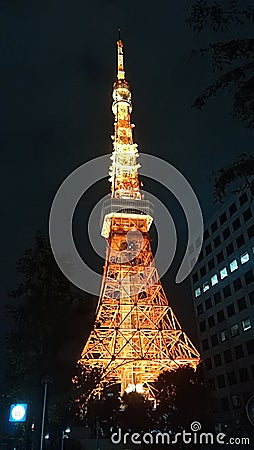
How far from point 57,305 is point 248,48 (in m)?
11.1

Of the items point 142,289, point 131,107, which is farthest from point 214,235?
point 131,107

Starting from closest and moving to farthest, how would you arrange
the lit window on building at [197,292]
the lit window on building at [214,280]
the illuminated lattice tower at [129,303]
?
the illuminated lattice tower at [129,303] → the lit window on building at [214,280] → the lit window on building at [197,292]

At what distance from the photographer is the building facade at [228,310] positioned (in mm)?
31541

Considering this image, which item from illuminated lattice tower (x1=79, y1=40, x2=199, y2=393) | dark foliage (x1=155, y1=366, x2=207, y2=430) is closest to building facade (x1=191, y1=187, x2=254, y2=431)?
illuminated lattice tower (x1=79, y1=40, x2=199, y2=393)

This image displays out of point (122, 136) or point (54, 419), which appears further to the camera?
point (122, 136)

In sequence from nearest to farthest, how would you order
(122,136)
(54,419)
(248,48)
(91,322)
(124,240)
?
(248,48)
(91,322)
(54,419)
(124,240)
(122,136)

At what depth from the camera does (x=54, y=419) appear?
1836 centimetres

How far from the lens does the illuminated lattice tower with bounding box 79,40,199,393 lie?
31031 mm

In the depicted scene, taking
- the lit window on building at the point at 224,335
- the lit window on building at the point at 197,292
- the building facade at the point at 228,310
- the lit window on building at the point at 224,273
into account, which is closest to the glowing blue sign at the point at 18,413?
the building facade at the point at 228,310

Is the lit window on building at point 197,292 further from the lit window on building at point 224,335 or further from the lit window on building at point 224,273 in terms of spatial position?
the lit window on building at point 224,335

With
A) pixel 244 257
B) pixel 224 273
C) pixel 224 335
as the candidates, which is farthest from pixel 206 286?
pixel 244 257

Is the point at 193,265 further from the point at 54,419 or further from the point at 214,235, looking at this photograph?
the point at 54,419

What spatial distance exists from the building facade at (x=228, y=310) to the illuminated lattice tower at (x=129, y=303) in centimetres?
407

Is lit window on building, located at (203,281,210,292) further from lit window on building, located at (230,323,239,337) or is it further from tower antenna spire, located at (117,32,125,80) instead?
tower antenna spire, located at (117,32,125,80)
